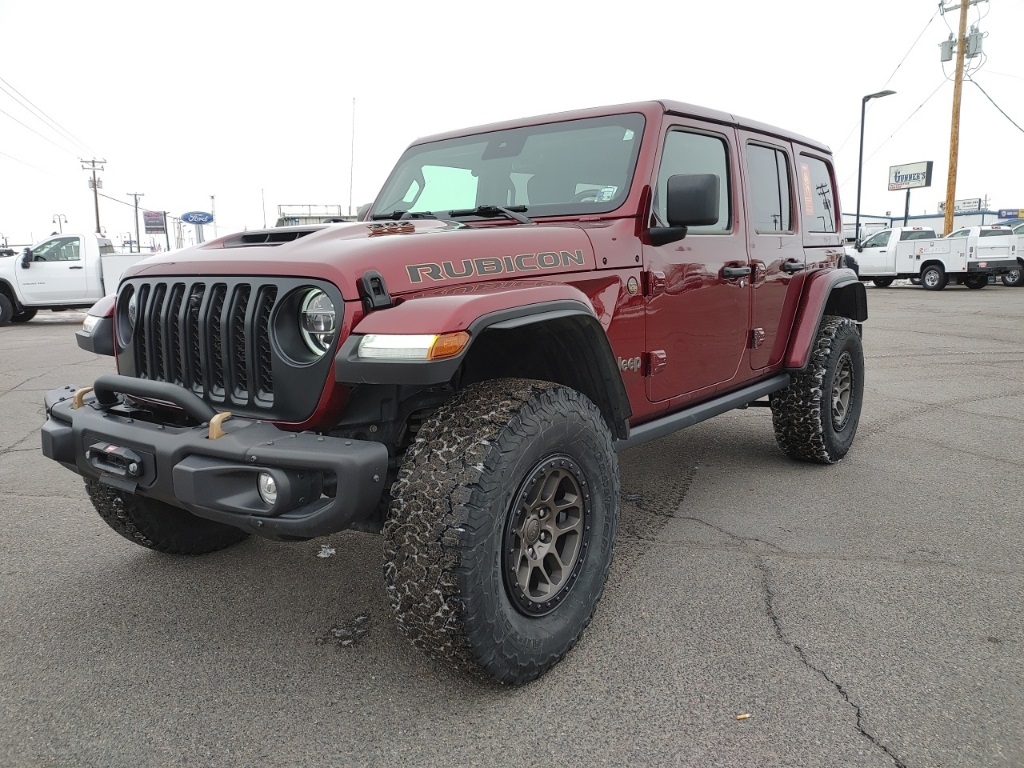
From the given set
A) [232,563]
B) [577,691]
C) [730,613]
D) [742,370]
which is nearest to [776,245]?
[742,370]

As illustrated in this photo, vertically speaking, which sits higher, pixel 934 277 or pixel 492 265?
pixel 492 265

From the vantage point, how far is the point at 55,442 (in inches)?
102

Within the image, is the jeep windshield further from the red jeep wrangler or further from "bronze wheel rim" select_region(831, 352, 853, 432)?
"bronze wheel rim" select_region(831, 352, 853, 432)

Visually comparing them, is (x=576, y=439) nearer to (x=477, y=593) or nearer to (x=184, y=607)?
(x=477, y=593)

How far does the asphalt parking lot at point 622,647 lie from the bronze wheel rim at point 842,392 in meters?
0.56

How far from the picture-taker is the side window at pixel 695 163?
11.0 feet

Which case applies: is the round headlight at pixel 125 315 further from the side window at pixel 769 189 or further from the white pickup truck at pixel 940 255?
the white pickup truck at pixel 940 255

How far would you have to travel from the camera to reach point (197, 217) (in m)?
57.9

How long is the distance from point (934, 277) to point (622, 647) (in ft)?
75.2

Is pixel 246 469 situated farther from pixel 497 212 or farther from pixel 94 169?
pixel 94 169

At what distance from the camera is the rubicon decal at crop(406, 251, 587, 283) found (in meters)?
2.43

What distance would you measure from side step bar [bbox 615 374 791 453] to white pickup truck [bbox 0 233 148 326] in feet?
47.8

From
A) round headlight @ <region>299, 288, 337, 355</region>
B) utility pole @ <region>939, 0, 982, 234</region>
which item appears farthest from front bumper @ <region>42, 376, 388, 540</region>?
utility pole @ <region>939, 0, 982, 234</region>

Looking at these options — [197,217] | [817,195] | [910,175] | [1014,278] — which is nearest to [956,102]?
[1014,278]
